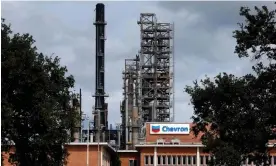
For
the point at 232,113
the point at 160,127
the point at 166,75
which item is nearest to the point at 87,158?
the point at 160,127

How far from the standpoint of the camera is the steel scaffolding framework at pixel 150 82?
128750 millimetres

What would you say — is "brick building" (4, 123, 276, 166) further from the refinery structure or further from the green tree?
the green tree

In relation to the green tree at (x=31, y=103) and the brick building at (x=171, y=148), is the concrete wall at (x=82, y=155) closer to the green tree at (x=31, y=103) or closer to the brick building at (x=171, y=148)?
the brick building at (x=171, y=148)

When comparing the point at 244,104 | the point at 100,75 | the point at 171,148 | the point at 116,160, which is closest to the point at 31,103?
the point at 244,104

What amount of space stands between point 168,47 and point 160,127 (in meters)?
18.8

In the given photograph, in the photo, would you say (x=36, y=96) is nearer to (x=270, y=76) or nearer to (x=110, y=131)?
(x=270, y=76)

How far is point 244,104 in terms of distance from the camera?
5188 cm

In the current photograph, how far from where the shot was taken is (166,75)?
130m

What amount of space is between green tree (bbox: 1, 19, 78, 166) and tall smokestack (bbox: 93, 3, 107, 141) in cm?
6601

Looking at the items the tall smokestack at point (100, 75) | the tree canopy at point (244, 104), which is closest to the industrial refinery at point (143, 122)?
the tall smokestack at point (100, 75)

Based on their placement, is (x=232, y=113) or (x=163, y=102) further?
(x=163, y=102)

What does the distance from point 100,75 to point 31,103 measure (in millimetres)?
73527

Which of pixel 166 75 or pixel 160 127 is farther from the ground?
pixel 166 75

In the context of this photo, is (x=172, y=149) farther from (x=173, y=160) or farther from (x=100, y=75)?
(x=100, y=75)
